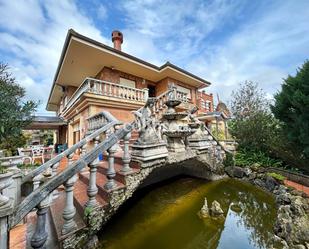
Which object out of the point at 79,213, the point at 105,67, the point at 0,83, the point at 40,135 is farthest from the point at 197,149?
the point at 40,135

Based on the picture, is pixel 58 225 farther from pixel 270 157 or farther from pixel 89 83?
pixel 270 157

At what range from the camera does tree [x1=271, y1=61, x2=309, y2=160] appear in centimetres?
584

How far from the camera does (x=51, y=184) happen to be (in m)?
2.17

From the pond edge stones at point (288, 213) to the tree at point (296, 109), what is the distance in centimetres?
175

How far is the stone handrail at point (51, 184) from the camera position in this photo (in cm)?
181

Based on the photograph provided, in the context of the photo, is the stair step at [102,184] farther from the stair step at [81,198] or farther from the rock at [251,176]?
the rock at [251,176]

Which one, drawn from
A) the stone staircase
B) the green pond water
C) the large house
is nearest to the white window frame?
the large house

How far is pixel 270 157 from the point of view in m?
8.24

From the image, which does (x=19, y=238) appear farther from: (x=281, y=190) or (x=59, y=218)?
(x=281, y=190)

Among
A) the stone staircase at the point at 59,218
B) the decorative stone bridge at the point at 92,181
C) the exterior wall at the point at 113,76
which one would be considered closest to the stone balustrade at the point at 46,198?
the decorative stone bridge at the point at 92,181

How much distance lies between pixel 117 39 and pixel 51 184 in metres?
12.8

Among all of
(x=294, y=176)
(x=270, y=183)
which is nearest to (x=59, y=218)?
(x=270, y=183)

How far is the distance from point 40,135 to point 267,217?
41258mm

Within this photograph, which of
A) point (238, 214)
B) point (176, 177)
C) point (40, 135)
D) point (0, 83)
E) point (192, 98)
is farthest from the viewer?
point (40, 135)
